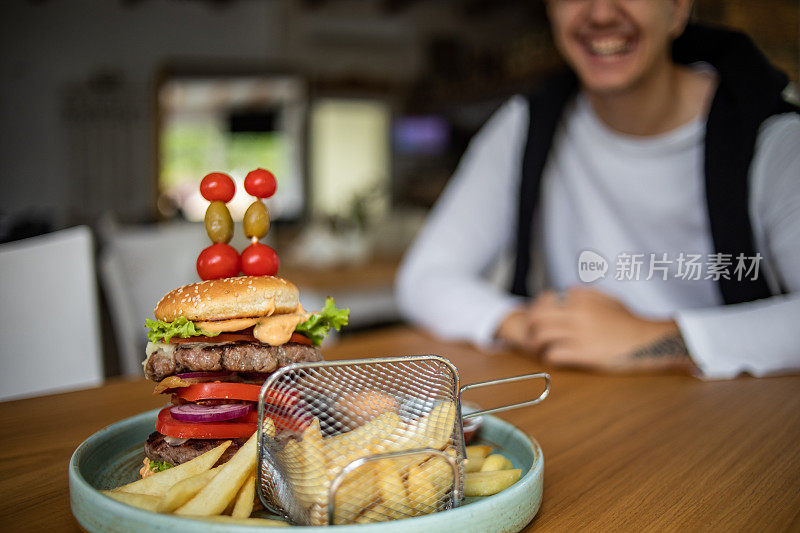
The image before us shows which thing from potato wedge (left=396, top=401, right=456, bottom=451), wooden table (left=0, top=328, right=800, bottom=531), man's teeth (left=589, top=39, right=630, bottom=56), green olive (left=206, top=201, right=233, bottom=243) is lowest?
wooden table (left=0, top=328, right=800, bottom=531)

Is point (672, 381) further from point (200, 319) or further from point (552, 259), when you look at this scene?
point (200, 319)

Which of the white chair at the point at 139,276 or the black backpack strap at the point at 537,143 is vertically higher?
the black backpack strap at the point at 537,143

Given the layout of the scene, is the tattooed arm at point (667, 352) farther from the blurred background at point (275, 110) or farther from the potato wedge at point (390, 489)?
the blurred background at point (275, 110)

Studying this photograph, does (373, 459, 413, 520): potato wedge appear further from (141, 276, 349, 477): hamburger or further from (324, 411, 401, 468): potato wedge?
(141, 276, 349, 477): hamburger

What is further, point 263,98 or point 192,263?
point 263,98

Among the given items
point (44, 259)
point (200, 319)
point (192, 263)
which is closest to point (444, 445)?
point (200, 319)

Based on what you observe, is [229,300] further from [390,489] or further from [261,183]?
[390,489]

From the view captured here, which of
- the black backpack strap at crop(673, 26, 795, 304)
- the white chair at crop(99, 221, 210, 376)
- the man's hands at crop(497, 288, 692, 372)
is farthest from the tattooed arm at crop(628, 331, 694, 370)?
the white chair at crop(99, 221, 210, 376)

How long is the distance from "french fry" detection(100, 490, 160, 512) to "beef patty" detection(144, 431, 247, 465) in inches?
6.4

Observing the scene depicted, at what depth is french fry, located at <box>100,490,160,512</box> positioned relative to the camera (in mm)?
664

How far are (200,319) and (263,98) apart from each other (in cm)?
846

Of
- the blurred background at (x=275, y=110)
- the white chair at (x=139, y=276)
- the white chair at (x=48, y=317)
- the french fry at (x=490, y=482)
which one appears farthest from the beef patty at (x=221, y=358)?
the blurred background at (x=275, y=110)

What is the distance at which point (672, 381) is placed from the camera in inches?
54.6

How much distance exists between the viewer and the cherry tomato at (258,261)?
96cm
